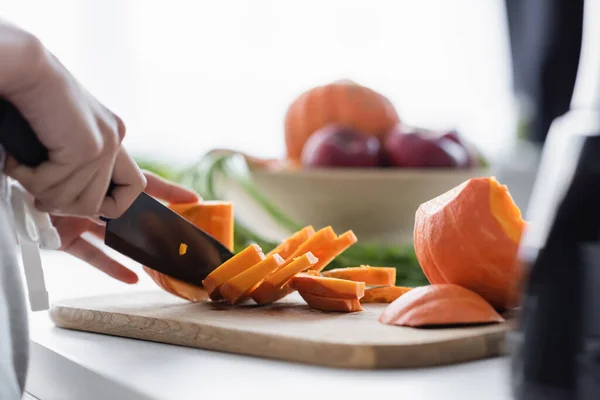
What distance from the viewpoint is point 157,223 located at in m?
0.84

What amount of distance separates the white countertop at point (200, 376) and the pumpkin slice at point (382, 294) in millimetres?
229

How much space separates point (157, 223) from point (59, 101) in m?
0.28

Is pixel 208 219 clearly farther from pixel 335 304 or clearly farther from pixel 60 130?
pixel 60 130

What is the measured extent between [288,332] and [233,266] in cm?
17

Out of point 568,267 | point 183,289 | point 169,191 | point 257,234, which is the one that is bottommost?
point 257,234

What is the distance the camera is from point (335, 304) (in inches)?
30.4

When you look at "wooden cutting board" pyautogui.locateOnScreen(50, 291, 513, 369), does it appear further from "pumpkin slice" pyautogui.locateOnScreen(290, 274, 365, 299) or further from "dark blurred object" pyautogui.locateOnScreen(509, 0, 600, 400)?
"dark blurred object" pyautogui.locateOnScreen(509, 0, 600, 400)

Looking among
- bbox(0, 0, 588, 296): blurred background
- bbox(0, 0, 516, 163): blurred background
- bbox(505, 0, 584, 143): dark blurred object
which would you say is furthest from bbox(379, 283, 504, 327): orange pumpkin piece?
bbox(0, 0, 516, 163): blurred background

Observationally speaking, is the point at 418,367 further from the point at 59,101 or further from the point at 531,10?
the point at 531,10

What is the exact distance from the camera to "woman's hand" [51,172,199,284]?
927 mm

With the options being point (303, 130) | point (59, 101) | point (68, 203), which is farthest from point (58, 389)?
point (303, 130)

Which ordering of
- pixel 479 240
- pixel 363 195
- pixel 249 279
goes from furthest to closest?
pixel 363 195, pixel 249 279, pixel 479 240

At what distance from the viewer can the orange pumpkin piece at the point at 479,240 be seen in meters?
0.68

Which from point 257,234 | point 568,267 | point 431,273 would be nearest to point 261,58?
point 257,234
